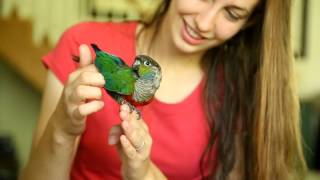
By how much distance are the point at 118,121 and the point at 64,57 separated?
0.19 meters

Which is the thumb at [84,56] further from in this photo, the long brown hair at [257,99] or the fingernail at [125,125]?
the long brown hair at [257,99]

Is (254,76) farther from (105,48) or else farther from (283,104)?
(105,48)

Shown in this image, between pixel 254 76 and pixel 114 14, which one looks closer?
pixel 254 76

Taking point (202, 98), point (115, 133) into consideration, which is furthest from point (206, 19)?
point (115, 133)

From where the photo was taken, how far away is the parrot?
0.87 m

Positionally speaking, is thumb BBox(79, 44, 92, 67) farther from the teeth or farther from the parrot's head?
the teeth

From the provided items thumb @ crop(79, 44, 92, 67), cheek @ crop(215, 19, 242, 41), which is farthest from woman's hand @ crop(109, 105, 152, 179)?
cheek @ crop(215, 19, 242, 41)

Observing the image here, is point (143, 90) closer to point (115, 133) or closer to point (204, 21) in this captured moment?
point (115, 133)

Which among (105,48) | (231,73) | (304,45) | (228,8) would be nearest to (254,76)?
(231,73)

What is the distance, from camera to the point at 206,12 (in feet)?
3.70

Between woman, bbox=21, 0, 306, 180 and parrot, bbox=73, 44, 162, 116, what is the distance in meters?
0.20

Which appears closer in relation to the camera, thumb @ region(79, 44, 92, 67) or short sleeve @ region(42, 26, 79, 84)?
thumb @ region(79, 44, 92, 67)

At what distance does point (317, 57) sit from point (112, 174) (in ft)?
8.74

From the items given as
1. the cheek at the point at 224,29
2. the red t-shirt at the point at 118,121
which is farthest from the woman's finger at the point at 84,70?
the cheek at the point at 224,29
